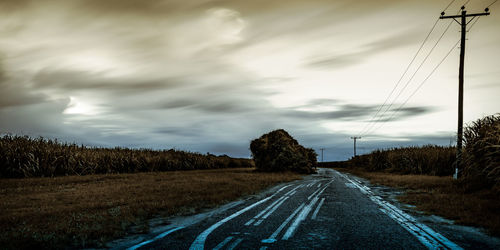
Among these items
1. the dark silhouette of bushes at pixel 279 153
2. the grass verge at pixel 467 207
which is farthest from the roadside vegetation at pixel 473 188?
the dark silhouette of bushes at pixel 279 153

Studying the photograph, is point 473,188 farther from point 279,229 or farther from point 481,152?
point 279,229

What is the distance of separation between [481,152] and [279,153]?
20822mm

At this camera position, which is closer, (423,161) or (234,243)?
(234,243)

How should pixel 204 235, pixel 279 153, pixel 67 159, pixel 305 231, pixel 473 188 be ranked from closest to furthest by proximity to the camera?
pixel 204 235 < pixel 305 231 < pixel 473 188 < pixel 67 159 < pixel 279 153

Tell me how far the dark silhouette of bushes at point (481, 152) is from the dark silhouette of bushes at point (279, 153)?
18.8 m

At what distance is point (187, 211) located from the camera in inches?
369

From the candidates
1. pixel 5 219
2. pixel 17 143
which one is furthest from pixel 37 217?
pixel 17 143

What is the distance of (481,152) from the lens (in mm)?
13070

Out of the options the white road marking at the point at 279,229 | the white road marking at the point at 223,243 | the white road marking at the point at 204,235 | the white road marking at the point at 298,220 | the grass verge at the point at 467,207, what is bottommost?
the white road marking at the point at 204,235

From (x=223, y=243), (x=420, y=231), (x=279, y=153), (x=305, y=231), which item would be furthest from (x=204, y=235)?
(x=279, y=153)

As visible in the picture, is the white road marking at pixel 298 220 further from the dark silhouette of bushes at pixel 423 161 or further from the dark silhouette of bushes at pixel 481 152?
the dark silhouette of bushes at pixel 423 161

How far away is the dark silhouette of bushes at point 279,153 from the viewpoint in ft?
107

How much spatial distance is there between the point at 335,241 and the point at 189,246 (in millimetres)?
2604

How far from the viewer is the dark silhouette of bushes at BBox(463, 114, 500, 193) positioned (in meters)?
12.0
